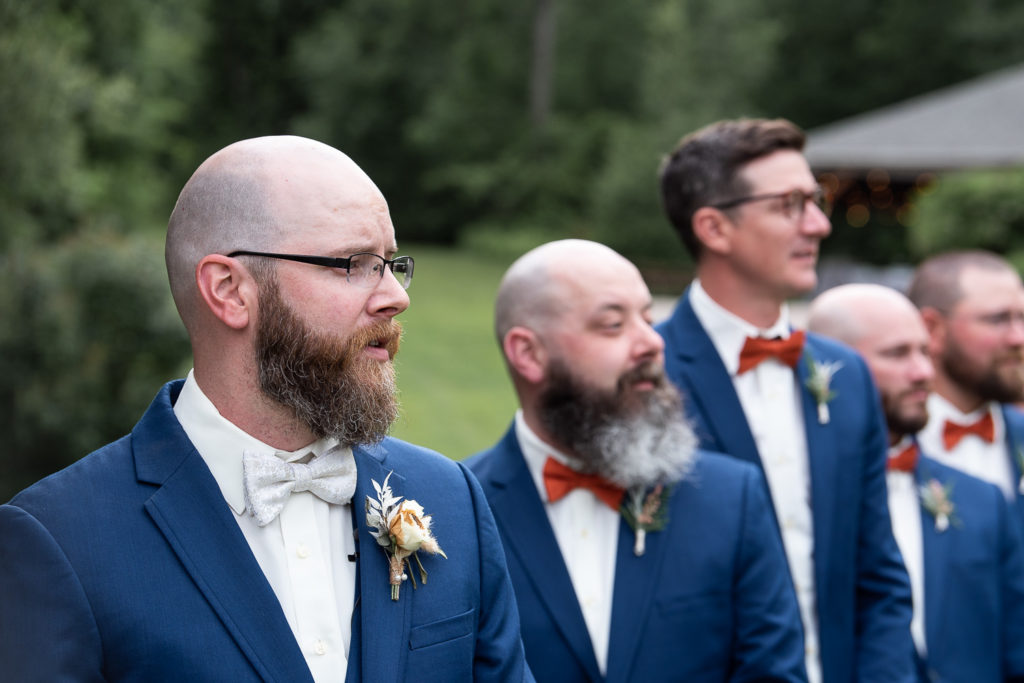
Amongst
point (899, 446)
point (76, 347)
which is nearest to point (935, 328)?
point (899, 446)

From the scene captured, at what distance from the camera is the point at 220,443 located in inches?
92.9

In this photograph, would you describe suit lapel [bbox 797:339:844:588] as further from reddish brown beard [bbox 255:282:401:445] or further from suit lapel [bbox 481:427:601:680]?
reddish brown beard [bbox 255:282:401:445]

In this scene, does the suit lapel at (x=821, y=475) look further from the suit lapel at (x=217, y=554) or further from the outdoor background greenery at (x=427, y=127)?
the outdoor background greenery at (x=427, y=127)

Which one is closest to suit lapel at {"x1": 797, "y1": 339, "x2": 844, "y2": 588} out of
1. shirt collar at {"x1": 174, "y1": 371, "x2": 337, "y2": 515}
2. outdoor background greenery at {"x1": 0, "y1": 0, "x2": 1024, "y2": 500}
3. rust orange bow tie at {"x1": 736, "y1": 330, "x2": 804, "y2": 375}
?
rust orange bow tie at {"x1": 736, "y1": 330, "x2": 804, "y2": 375}

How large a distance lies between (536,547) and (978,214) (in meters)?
17.4

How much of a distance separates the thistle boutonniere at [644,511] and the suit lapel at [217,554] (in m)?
1.52

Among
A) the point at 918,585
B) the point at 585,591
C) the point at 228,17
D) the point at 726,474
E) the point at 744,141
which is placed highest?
the point at 228,17

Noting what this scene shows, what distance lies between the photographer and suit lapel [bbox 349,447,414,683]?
225 cm

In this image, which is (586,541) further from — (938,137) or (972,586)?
(938,137)

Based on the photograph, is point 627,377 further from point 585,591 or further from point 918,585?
point 918,585

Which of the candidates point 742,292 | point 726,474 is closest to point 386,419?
point 726,474

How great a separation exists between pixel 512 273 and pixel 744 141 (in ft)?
3.83

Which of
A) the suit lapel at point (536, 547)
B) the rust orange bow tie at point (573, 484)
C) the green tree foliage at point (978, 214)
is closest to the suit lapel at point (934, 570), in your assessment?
the rust orange bow tie at point (573, 484)

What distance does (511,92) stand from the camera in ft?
140
